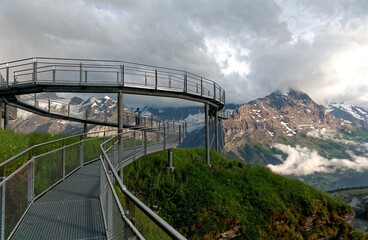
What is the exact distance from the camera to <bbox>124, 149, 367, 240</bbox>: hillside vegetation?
862 inches

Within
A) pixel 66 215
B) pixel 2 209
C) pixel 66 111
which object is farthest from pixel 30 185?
pixel 66 111

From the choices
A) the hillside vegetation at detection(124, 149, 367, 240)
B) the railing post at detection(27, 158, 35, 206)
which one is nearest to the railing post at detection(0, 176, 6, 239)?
the railing post at detection(27, 158, 35, 206)

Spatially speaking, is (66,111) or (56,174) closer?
(56,174)

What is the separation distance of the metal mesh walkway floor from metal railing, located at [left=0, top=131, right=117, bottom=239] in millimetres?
250

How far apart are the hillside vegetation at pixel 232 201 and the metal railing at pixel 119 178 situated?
106 inches

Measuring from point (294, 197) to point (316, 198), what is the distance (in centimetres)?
267

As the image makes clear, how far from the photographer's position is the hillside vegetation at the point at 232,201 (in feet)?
71.8

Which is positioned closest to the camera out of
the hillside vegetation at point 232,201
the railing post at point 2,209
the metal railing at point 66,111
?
the railing post at point 2,209

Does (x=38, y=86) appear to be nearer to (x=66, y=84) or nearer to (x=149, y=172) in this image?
(x=66, y=84)

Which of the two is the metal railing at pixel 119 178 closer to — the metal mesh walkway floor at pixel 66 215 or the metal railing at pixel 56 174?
the metal railing at pixel 56 174

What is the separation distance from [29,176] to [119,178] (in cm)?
474

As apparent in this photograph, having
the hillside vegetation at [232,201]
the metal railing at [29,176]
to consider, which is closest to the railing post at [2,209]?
the metal railing at [29,176]

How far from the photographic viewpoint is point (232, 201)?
2366cm

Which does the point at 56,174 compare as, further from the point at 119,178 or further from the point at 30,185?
the point at 119,178
